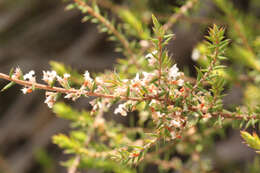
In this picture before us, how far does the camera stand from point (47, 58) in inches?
91.0

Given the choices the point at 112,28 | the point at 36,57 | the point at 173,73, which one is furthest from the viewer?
the point at 36,57

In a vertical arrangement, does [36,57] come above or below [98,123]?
above

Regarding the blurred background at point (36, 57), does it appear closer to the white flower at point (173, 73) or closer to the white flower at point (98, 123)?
the white flower at point (98, 123)

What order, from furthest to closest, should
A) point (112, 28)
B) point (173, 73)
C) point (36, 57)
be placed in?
point (36, 57) → point (112, 28) → point (173, 73)

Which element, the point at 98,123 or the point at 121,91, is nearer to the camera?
the point at 121,91

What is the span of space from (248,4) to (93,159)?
1.39 meters

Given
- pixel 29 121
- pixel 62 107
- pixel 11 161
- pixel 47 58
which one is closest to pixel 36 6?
pixel 47 58

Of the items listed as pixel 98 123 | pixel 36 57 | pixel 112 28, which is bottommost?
pixel 98 123

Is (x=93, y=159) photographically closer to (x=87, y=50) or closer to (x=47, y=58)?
(x=87, y=50)

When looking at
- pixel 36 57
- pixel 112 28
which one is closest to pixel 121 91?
pixel 112 28

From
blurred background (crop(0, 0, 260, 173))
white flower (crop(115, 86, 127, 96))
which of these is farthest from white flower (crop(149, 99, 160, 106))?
blurred background (crop(0, 0, 260, 173))

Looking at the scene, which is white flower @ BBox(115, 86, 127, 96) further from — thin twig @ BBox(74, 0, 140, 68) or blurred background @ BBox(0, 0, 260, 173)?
blurred background @ BBox(0, 0, 260, 173)

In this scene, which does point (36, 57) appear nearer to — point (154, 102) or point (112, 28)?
point (112, 28)

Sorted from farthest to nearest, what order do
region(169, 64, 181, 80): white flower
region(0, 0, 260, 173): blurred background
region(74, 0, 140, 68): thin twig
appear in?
region(0, 0, 260, 173): blurred background < region(74, 0, 140, 68): thin twig < region(169, 64, 181, 80): white flower
